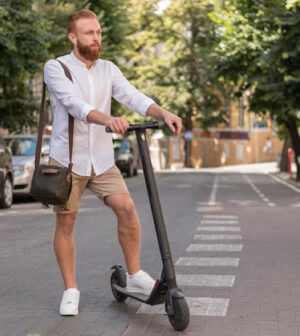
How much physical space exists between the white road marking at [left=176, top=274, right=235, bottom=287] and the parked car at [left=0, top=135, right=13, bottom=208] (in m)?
8.85

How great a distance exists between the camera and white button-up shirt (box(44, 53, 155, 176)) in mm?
5301

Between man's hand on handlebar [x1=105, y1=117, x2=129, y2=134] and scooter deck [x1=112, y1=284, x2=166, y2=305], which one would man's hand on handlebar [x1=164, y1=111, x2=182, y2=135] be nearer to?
man's hand on handlebar [x1=105, y1=117, x2=129, y2=134]

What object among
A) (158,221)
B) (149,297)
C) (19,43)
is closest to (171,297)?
(149,297)

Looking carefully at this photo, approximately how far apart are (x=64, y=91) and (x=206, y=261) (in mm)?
3470

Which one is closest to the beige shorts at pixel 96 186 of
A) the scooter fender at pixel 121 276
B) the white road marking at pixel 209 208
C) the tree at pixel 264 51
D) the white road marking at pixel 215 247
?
the scooter fender at pixel 121 276

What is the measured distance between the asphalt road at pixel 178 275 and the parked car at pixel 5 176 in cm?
153

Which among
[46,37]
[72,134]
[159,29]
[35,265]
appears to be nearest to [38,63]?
[46,37]

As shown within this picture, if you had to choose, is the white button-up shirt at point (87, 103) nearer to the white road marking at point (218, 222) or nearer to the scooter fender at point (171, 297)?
the scooter fender at point (171, 297)

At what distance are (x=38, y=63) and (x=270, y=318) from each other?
50.2 feet

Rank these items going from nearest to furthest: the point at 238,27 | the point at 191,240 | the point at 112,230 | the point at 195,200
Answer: the point at 191,240 → the point at 112,230 → the point at 195,200 → the point at 238,27

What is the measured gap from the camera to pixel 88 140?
211 inches

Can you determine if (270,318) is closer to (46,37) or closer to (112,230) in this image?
(112,230)

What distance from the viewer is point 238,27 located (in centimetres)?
2197

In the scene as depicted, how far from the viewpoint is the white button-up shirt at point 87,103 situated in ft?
17.4
